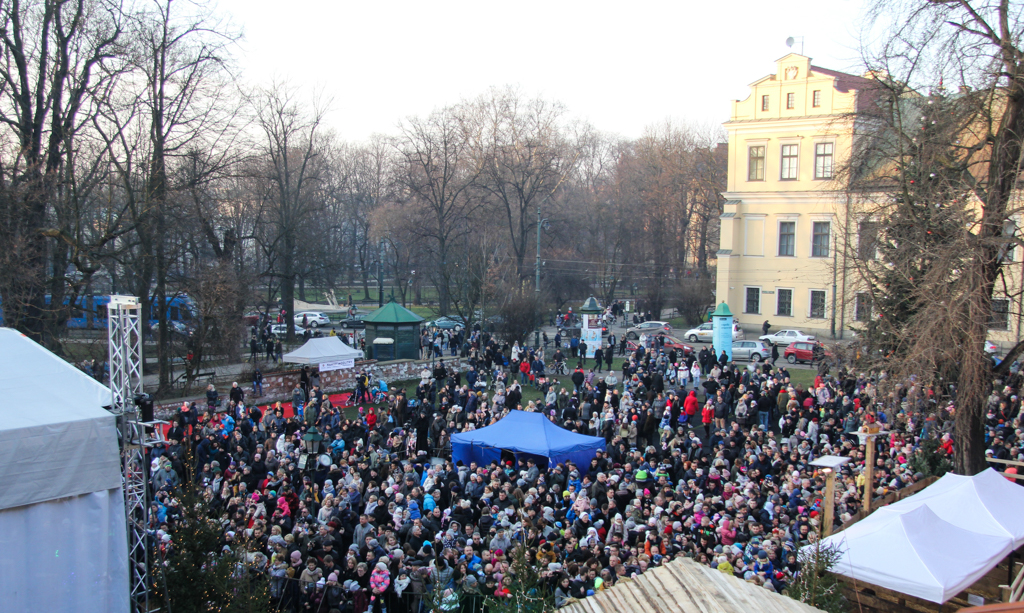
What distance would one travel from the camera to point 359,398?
75.8 ft

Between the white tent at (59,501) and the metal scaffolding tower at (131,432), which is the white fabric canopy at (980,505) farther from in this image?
the white tent at (59,501)

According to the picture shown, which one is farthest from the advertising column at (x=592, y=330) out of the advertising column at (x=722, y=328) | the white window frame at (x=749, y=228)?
the white window frame at (x=749, y=228)

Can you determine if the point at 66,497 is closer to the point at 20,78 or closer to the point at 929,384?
the point at 929,384

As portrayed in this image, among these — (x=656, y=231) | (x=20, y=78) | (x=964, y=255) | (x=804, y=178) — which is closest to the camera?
(x=964, y=255)

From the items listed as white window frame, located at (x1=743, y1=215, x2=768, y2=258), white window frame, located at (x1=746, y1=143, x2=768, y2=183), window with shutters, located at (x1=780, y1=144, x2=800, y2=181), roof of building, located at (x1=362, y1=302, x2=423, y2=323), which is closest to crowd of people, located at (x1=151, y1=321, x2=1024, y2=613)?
roof of building, located at (x1=362, y1=302, x2=423, y2=323)

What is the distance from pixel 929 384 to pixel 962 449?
191 centimetres

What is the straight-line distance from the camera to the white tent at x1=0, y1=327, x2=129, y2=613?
7.12 meters

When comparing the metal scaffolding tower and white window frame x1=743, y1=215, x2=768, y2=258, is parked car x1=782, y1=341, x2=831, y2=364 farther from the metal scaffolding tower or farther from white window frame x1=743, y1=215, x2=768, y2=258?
the metal scaffolding tower

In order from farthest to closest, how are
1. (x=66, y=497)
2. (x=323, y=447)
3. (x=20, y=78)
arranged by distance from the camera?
(x=20, y=78)
(x=323, y=447)
(x=66, y=497)

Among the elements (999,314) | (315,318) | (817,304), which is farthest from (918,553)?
(315,318)

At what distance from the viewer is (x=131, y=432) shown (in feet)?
26.3

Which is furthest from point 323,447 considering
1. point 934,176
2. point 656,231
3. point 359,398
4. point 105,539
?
point 656,231

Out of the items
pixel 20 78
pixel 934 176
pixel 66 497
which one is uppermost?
pixel 20 78

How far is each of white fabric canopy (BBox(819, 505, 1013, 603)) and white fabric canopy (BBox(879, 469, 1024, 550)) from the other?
0.20m
